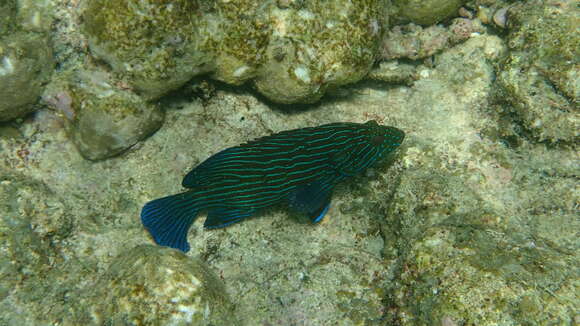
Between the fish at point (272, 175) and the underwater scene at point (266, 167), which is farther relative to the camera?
the fish at point (272, 175)

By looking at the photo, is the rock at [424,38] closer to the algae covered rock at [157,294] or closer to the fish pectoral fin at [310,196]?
the fish pectoral fin at [310,196]

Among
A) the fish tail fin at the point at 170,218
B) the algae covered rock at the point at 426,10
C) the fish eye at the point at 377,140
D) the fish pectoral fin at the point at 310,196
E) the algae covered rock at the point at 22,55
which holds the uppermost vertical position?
the algae covered rock at the point at 426,10

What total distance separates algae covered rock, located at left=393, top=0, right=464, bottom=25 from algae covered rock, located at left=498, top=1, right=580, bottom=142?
0.90 meters

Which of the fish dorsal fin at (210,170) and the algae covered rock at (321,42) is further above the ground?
the algae covered rock at (321,42)

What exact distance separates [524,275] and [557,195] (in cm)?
170

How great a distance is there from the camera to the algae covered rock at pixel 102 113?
4.01 metres

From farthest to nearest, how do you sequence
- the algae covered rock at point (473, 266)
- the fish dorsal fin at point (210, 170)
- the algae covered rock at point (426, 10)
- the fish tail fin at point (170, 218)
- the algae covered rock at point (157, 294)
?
the algae covered rock at point (426, 10) < the fish tail fin at point (170, 218) < the fish dorsal fin at point (210, 170) < the algae covered rock at point (157, 294) < the algae covered rock at point (473, 266)

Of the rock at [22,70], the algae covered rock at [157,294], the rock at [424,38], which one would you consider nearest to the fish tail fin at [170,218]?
the algae covered rock at [157,294]

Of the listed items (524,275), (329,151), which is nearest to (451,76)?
(329,151)

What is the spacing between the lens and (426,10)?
4789 mm

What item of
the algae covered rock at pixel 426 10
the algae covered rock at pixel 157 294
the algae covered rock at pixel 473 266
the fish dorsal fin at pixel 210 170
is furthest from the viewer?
the algae covered rock at pixel 426 10

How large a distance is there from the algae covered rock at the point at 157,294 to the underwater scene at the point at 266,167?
0.02m

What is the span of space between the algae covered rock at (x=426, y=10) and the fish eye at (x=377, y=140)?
2.01 m

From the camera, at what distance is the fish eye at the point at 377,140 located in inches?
156
